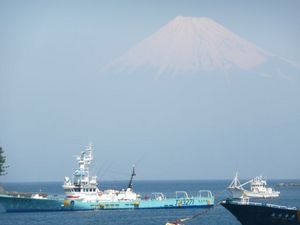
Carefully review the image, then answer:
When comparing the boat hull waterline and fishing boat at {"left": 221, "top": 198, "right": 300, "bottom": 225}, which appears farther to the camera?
the boat hull waterline

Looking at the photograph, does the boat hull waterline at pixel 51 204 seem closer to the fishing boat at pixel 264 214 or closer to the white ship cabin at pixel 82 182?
the white ship cabin at pixel 82 182

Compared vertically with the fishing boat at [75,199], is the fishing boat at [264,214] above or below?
below

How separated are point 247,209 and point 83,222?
31.1 m

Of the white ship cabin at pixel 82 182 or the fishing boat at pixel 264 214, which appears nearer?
the fishing boat at pixel 264 214

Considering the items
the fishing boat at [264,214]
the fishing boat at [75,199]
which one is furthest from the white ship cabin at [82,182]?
the fishing boat at [264,214]

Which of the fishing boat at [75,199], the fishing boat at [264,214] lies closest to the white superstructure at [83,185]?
the fishing boat at [75,199]

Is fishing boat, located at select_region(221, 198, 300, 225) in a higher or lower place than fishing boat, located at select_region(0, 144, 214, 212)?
lower

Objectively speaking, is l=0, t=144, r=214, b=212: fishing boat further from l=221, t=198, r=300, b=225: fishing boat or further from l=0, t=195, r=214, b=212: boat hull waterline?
l=221, t=198, r=300, b=225: fishing boat

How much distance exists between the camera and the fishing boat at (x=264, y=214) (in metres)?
85.1

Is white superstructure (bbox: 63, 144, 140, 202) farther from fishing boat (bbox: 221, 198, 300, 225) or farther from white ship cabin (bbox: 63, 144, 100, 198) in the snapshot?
fishing boat (bbox: 221, 198, 300, 225)

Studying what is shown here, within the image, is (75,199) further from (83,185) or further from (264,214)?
(264,214)

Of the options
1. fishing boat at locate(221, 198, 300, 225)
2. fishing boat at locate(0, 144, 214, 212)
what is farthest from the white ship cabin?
fishing boat at locate(221, 198, 300, 225)

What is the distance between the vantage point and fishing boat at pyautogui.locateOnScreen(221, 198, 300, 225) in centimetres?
8512

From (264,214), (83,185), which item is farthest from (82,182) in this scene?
(264,214)
